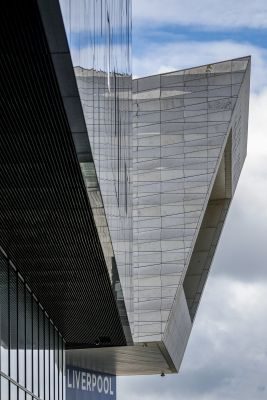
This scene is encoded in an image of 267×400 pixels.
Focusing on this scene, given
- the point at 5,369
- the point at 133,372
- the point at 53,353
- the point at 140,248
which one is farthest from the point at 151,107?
the point at 5,369

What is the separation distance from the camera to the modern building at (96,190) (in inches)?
515

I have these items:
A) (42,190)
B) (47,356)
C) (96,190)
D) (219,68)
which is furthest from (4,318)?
(219,68)

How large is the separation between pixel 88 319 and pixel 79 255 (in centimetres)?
858

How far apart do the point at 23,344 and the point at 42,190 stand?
32.0 feet

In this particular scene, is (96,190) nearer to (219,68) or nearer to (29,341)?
(29,341)

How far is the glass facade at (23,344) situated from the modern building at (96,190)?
0.17ft

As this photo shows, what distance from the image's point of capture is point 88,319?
100 ft

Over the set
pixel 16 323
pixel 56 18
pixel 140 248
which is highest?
pixel 140 248

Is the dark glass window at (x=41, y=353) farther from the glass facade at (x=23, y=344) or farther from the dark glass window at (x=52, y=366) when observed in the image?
the dark glass window at (x=52, y=366)

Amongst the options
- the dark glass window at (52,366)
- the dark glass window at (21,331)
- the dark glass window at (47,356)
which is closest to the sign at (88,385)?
the dark glass window at (52,366)

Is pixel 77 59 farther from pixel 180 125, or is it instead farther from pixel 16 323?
pixel 180 125

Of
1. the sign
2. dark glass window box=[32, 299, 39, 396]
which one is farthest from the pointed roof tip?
dark glass window box=[32, 299, 39, 396]

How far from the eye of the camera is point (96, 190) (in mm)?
17469

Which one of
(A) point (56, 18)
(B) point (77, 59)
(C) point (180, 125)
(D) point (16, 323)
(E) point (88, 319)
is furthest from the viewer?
(C) point (180, 125)
